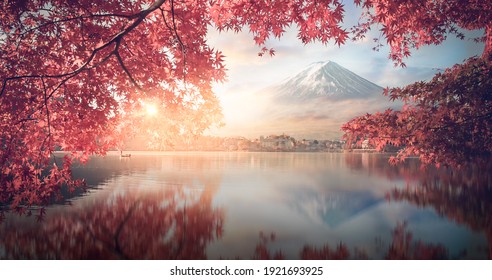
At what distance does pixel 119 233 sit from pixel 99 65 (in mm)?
3834

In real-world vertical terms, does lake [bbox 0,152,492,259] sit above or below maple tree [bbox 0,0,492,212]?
below

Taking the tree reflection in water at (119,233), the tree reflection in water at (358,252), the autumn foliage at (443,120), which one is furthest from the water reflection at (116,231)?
the autumn foliage at (443,120)

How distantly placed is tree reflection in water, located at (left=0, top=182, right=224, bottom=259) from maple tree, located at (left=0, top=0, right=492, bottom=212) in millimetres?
1116

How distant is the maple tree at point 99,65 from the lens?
581 centimetres

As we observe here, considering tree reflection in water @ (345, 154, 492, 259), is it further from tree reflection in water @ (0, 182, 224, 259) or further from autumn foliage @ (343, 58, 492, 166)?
tree reflection in water @ (0, 182, 224, 259)

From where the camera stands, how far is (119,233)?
732 cm

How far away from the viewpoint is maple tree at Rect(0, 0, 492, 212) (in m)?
5.81

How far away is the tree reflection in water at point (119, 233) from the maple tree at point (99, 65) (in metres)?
1.12

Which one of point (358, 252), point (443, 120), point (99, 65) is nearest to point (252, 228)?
point (358, 252)

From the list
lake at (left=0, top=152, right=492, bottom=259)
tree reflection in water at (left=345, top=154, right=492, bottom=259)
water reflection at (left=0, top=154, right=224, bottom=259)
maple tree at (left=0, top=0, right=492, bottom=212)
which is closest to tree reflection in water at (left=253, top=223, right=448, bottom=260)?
lake at (left=0, top=152, right=492, bottom=259)

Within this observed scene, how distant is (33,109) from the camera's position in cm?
614

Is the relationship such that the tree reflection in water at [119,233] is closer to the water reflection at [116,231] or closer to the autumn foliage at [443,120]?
the water reflection at [116,231]
